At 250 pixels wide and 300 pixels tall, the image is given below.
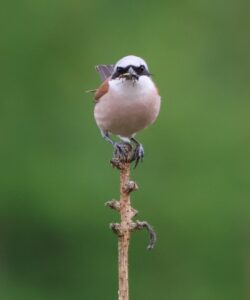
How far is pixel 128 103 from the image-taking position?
4.49 meters

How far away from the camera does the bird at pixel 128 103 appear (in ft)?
14.4

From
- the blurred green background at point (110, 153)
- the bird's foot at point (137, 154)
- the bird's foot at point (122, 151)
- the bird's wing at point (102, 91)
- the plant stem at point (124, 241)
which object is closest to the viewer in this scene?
the plant stem at point (124, 241)

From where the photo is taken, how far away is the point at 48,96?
40.8 ft

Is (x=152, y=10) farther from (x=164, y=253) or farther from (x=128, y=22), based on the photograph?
(x=164, y=253)

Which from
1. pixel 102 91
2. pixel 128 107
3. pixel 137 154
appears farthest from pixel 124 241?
pixel 102 91

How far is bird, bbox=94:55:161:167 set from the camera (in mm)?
4398

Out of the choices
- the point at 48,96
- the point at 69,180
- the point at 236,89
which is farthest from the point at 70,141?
the point at 236,89

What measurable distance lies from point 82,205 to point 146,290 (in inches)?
49.8

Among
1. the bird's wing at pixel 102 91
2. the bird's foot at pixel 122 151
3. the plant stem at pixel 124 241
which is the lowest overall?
the plant stem at pixel 124 241

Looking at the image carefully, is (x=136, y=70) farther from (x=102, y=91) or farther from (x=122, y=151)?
(x=122, y=151)

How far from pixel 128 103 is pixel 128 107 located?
0.13ft

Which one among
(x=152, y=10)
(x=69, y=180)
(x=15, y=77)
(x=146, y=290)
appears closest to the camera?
(x=146, y=290)

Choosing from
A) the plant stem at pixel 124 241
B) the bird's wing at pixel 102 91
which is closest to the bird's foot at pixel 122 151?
the plant stem at pixel 124 241

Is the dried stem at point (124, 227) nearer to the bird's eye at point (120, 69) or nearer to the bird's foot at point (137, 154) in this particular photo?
the bird's foot at point (137, 154)
